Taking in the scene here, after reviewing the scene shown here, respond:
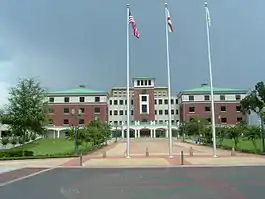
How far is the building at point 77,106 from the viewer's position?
115 metres

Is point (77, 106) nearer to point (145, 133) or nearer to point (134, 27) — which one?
point (145, 133)

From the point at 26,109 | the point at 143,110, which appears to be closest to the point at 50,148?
the point at 26,109

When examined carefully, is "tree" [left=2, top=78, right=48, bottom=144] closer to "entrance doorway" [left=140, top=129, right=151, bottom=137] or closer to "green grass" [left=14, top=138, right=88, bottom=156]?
"green grass" [left=14, top=138, right=88, bottom=156]

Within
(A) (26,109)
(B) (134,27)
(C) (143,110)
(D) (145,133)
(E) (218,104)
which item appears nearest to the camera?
(B) (134,27)

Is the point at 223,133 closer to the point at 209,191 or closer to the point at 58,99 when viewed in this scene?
the point at 209,191

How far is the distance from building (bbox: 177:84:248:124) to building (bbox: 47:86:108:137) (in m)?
25.7

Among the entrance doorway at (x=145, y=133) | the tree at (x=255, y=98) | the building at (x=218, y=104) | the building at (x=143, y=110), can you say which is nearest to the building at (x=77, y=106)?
the building at (x=143, y=110)

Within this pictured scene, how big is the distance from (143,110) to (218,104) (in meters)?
24.1

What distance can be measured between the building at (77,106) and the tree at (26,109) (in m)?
63.1

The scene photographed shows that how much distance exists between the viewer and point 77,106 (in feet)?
382

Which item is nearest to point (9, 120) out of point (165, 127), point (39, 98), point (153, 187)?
point (39, 98)

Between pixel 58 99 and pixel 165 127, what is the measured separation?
34.5m

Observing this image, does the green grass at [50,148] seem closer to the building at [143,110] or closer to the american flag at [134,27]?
the american flag at [134,27]

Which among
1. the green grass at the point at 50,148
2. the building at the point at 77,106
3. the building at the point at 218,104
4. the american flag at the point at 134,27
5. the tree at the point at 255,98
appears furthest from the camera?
the building at the point at 218,104
